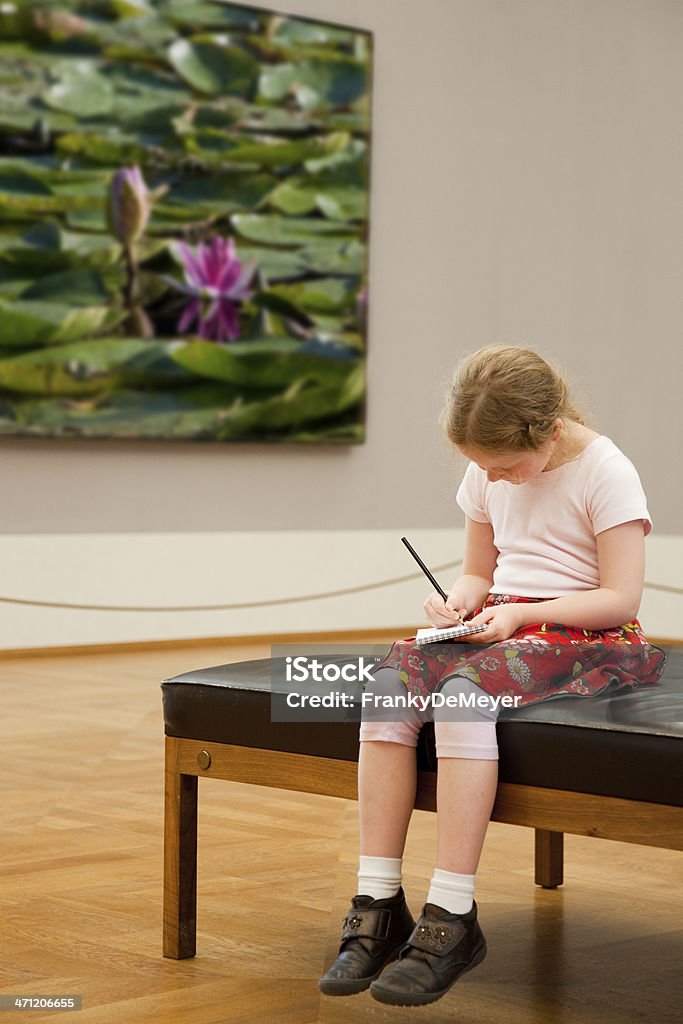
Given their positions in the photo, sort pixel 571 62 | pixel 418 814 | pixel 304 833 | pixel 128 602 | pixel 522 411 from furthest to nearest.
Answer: pixel 571 62 → pixel 128 602 → pixel 418 814 → pixel 304 833 → pixel 522 411

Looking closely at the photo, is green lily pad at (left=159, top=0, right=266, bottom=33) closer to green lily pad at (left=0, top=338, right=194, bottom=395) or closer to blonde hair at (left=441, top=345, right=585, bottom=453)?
green lily pad at (left=0, top=338, right=194, bottom=395)

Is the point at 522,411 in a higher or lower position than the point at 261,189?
A: lower

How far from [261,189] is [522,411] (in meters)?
5.02

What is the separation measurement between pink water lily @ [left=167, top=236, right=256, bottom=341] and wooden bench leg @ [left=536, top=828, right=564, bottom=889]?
4.33m

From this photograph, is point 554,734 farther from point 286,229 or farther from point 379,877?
point 286,229

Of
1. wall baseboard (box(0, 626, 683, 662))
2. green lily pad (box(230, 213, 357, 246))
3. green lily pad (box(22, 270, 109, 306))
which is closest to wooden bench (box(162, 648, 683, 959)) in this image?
wall baseboard (box(0, 626, 683, 662))

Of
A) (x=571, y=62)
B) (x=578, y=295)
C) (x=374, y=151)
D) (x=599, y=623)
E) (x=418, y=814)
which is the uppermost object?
(x=571, y=62)

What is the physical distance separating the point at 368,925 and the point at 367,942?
22mm

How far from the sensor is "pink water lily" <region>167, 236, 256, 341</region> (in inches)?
265

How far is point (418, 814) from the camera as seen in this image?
11.2ft

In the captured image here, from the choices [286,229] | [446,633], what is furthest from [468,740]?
[286,229]

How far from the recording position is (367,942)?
191 centimetres

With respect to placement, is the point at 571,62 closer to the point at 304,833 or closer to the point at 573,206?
the point at 573,206

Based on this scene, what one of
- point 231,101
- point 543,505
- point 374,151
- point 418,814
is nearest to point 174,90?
point 231,101
